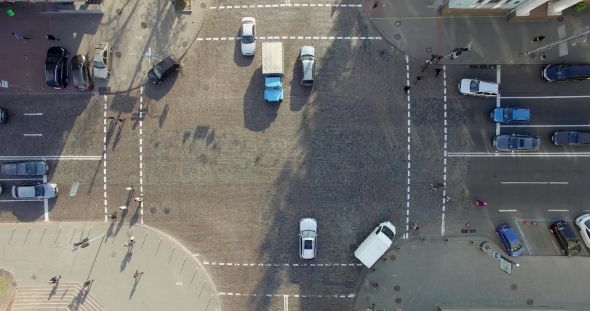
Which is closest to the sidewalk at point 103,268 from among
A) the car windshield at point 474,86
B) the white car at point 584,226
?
the car windshield at point 474,86

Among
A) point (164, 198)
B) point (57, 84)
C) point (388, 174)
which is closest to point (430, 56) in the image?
point (388, 174)

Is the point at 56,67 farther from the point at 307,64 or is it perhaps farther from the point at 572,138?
the point at 572,138

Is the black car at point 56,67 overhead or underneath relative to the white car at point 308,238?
overhead

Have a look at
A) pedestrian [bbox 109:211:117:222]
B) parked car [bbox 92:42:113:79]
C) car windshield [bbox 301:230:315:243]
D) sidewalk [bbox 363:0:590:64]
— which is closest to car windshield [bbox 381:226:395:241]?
car windshield [bbox 301:230:315:243]

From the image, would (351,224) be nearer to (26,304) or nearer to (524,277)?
A: (524,277)

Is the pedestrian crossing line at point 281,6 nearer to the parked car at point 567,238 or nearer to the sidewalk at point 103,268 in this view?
the sidewalk at point 103,268

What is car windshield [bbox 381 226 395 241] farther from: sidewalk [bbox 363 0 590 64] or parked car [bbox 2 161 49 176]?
parked car [bbox 2 161 49 176]
